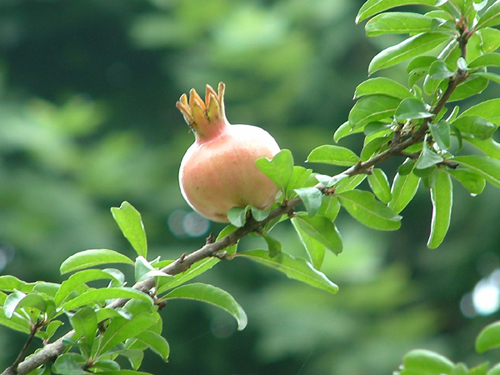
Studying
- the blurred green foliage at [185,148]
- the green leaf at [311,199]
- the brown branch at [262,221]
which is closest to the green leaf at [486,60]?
the brown branch at [262,221]

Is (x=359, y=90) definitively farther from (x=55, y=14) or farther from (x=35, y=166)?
(x=55, y=14)

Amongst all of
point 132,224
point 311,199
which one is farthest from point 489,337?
point 132,224

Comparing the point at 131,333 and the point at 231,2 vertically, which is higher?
the point at 231,2

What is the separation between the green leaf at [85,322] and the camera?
1.83 feet

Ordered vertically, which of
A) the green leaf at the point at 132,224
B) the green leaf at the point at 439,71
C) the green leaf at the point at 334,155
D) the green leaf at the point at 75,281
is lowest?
the green leaf at the point at 75,281

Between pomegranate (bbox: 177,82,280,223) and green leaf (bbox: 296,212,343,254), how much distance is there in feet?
0.15

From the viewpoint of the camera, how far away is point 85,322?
1.85ft

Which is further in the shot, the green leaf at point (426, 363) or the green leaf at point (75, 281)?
the green leaf at point (75, 281)

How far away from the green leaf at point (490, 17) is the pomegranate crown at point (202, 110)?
29 cm

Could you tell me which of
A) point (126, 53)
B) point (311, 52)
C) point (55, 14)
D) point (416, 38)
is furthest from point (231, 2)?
point (416, 38)

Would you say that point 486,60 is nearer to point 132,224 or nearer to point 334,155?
point 334,155

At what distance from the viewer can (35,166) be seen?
16.6ft

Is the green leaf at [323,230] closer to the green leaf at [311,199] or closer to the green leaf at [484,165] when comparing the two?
the green leaf at [311,199]

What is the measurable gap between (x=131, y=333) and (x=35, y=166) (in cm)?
484
